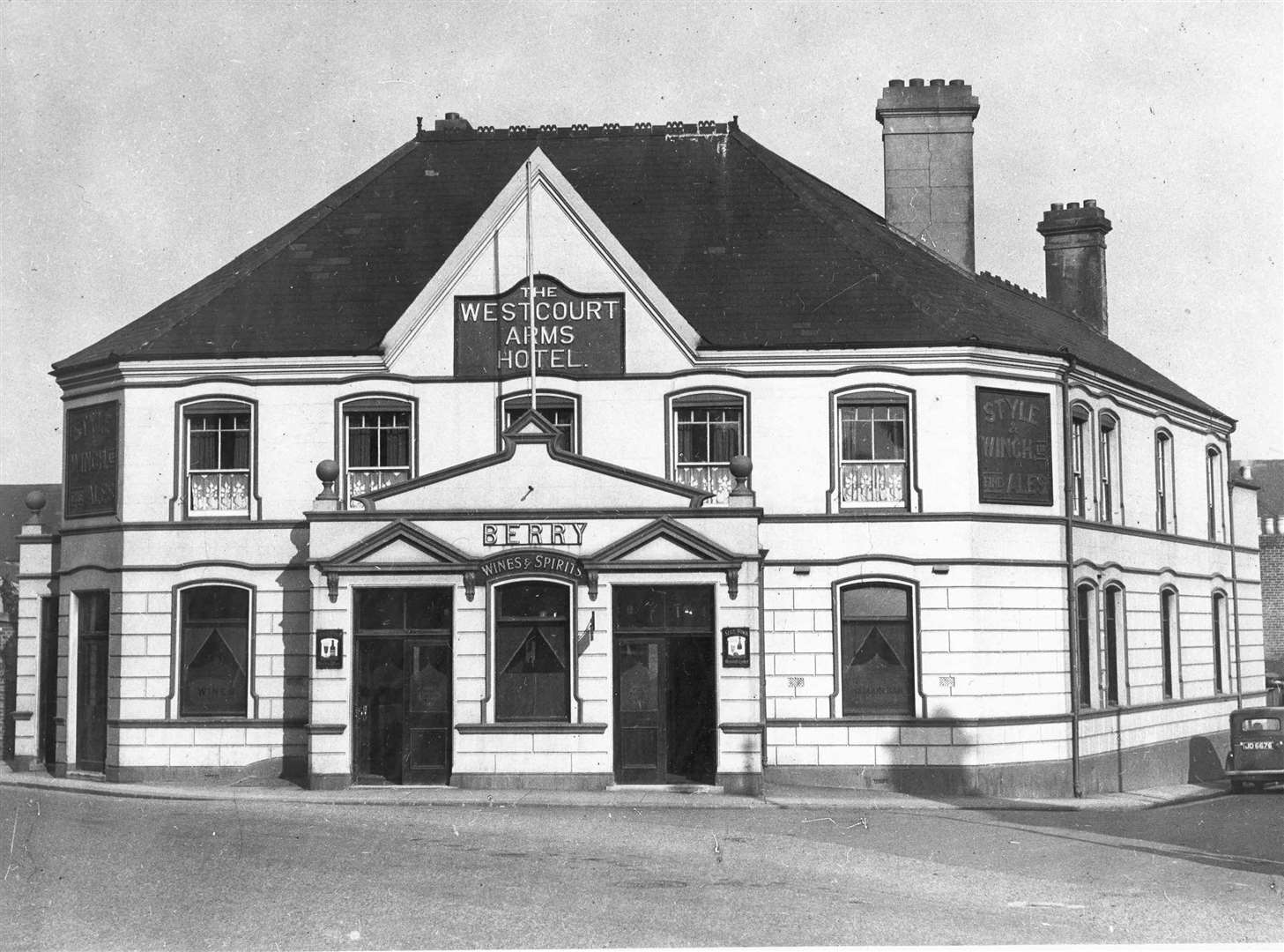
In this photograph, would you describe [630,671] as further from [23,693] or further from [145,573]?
[23,693]

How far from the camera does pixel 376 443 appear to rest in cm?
2812

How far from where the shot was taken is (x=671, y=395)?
27.6m

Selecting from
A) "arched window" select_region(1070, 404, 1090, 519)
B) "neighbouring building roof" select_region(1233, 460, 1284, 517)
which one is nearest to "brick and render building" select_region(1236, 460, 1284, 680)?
"neighbouring building roof" select_region(1233, 460, 1284, 517)

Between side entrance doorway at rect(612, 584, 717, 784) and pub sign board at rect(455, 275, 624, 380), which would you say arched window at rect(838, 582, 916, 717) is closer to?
side entrance doorway at rect(612, 584, 717, 784)

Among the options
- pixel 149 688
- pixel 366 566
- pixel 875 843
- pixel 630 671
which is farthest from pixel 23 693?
pixel 875 843

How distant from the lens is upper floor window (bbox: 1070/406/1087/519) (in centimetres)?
2878

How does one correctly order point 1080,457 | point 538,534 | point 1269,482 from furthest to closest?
point 1269,482, point 1080,457, point 538,534

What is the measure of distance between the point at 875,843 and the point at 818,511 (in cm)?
937

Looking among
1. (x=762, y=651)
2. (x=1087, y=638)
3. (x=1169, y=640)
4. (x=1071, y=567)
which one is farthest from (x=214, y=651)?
(x=1169, y=640)

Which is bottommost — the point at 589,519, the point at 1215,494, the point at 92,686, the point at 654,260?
the point at 92,686

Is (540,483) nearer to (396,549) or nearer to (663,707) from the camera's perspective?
(396,549)

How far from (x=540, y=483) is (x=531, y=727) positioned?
3.88 metres

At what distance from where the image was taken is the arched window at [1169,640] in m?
33.1

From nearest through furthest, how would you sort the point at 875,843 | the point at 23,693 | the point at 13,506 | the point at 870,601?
the point at 875,843
the point at 870,601
the point at 23,693
the point at 13,506
